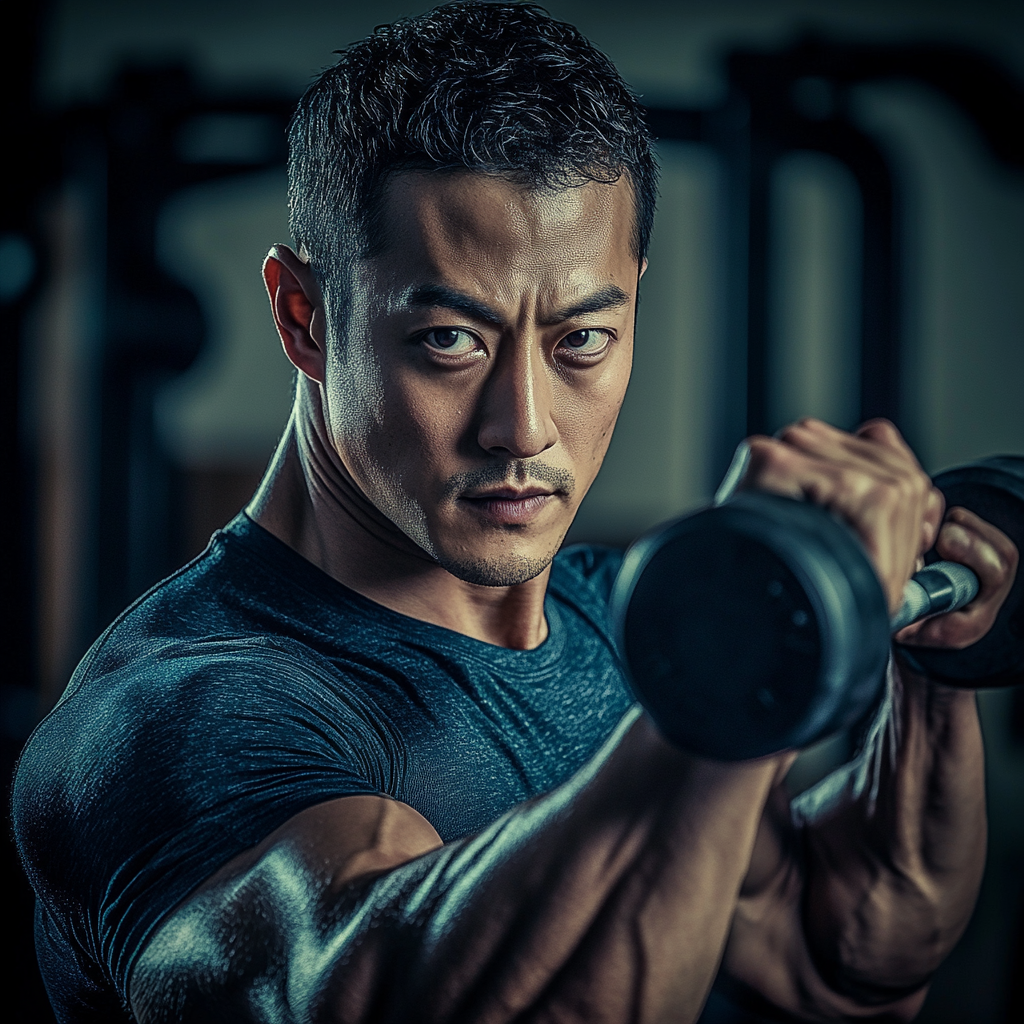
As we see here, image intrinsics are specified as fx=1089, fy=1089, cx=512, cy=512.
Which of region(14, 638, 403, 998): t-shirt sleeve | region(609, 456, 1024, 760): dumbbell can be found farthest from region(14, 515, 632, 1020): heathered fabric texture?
region(609, 456, 1024, 760): dumbbell

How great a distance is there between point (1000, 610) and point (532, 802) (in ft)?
Result: 1.47

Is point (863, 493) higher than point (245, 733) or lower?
higher

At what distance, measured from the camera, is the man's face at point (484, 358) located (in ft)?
2.57

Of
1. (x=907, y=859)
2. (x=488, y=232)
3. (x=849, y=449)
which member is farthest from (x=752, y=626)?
(x=907, y=859)

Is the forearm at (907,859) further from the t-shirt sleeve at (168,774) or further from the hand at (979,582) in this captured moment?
the t-shirt sleeve at (168,774)

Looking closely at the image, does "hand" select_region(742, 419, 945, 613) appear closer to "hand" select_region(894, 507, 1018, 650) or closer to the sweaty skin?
the sweaty skin

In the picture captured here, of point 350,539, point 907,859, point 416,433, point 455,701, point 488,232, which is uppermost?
point 488,232

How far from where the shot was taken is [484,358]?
80cm

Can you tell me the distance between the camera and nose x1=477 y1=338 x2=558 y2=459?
0.79 m

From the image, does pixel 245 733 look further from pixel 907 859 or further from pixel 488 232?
pixel 907 859

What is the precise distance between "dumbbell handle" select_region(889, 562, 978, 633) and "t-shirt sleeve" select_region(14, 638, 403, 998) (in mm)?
354

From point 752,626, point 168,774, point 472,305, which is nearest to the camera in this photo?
point 752,626

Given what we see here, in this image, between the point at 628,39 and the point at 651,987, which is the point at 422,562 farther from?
the point at 628,39

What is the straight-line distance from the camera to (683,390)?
3566 mm
